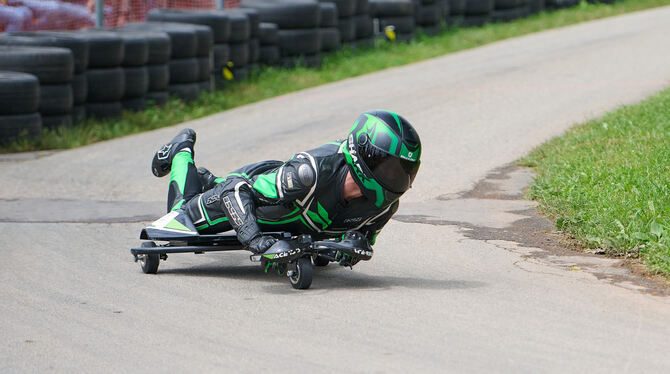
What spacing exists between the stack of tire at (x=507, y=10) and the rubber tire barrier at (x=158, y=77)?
1078 cm

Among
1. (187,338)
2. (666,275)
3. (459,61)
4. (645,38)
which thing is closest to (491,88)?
(459,61)

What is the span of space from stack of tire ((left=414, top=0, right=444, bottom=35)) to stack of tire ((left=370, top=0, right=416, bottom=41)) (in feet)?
1.55

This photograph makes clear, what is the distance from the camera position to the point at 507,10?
23.5 metres

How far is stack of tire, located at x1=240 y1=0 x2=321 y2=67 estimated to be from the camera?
688 inches

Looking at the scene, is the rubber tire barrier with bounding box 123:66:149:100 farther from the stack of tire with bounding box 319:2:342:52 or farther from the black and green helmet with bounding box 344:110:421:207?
the black and green helmet with bounding box 344:110:421:207

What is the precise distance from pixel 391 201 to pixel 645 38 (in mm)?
14610

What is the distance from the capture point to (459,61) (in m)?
18.3

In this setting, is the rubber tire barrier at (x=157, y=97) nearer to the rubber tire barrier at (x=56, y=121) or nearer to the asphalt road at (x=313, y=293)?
the rubber tire barrier at (x=56, y=121)

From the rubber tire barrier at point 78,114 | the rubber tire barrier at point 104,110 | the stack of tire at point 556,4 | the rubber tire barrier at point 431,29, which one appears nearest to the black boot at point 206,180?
the rubber tire barrier at point 78,114

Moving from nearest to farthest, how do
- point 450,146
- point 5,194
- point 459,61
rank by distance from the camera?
1. point 5,194
2. point 450,146
3. point 459,61

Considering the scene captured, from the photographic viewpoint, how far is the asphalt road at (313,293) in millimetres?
4785

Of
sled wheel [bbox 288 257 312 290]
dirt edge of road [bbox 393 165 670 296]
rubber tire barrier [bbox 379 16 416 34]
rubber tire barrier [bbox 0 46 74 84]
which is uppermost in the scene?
rubber tire barrier [bbox 379 16 416 34]

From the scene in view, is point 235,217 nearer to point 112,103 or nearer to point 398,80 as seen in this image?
point 112,103

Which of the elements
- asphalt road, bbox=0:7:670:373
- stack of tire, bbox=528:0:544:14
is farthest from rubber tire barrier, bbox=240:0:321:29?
stack of tire, bbox=528:0:544:14
